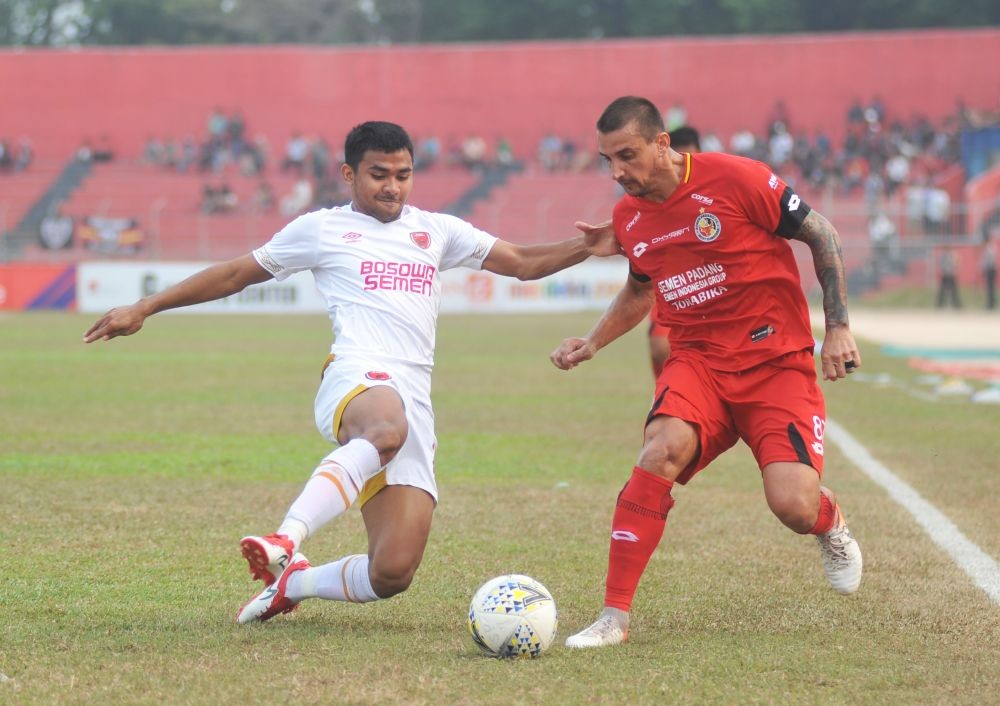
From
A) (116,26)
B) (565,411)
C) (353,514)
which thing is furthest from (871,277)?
(116,26)

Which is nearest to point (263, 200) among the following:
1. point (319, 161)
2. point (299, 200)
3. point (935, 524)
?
point (299, 200)

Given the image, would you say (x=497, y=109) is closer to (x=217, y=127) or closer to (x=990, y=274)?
(x=217, y=127)

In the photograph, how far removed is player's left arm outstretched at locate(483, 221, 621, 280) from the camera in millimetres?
6079

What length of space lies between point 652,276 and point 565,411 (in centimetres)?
842

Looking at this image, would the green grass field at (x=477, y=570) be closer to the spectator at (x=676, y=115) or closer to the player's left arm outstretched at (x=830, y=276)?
the player's left arm outstretched at (x=830, y=276)

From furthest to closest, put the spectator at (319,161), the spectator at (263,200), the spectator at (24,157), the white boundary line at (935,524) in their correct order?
1. the spectator at (24,157)
2. the spectator at (319,161)
3. the spectator at (263,200)
4. the white boundary line at (935,524)

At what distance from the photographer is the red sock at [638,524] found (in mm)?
5375

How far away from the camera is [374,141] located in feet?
18.4

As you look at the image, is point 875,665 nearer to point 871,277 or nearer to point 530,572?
point 530,572

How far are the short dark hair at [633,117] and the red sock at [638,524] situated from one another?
1310mm

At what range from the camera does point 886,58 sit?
51094mm

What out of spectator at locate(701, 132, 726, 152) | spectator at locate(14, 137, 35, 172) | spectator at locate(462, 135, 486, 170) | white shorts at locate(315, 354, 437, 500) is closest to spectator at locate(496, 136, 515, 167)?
spectator at locate(462, 135, 486, 170)

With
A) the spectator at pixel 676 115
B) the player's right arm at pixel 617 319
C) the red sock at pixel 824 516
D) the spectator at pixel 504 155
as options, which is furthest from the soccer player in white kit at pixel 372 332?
the spectator at pixel 504 155

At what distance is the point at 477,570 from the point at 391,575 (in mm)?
1230
